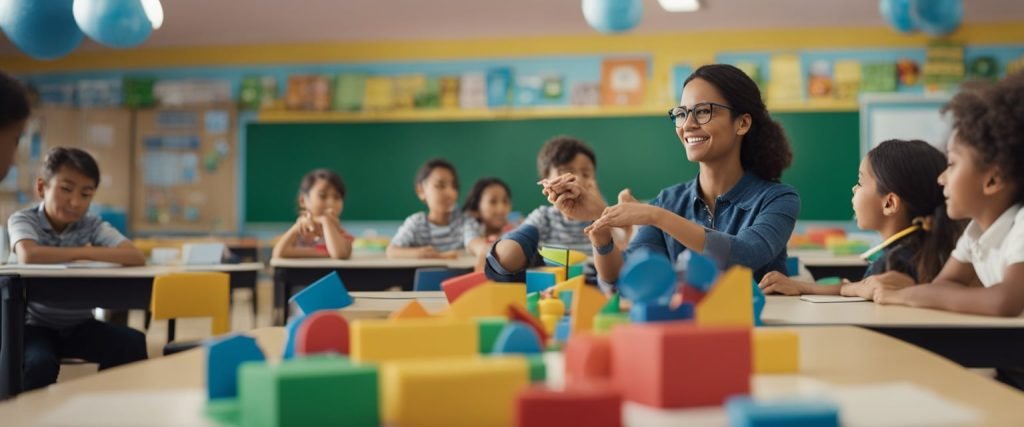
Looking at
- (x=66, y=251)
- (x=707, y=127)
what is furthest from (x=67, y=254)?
(x=707, y=127)

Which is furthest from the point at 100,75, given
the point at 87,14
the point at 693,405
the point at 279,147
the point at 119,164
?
the point at 693,405

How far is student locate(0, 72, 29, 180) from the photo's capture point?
1887 millimetres

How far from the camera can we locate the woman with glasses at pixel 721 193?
1.96 meters

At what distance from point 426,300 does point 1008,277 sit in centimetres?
118

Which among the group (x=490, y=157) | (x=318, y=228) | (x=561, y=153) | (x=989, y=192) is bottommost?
(x=318, y=228)

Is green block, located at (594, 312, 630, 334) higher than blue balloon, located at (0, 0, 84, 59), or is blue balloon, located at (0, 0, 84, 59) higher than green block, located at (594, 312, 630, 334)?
blue balloon, located at (0, 0, 84, 59)

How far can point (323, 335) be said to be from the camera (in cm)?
91

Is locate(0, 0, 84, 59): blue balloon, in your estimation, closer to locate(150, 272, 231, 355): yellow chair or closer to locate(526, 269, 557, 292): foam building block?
locate(150, 272, 231, 355): yellow chair

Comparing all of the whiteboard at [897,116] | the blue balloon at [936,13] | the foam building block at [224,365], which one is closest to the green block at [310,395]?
the foam building block at [224,365]

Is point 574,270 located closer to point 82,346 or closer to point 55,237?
point 82,346

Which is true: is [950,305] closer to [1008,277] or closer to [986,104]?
[1008,277]

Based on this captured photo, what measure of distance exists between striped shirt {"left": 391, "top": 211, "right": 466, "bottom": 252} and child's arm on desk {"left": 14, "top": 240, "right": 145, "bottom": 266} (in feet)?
5.01

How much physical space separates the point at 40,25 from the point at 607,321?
12.7 ft

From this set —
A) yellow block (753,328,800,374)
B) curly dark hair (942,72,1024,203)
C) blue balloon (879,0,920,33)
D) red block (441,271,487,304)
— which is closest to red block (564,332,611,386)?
yellow block (753,328,800,374)
